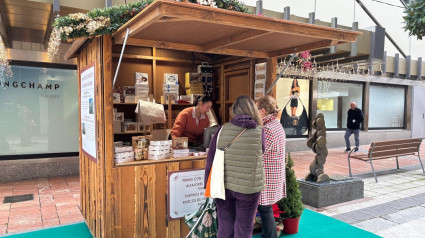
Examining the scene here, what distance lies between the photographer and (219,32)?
3.31 meters

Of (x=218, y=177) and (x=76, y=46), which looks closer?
(x=218, y=177)

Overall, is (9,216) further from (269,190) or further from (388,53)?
(388,53)

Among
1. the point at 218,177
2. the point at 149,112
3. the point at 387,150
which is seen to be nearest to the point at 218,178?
the point at 218,177

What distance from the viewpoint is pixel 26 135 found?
6770 mm

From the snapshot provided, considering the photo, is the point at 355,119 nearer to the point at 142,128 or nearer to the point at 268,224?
the point at 142,128

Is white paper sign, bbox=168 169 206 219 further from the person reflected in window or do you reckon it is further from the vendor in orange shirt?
the person reflected in window

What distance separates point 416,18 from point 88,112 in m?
5.42

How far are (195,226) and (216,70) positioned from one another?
334 centimetres

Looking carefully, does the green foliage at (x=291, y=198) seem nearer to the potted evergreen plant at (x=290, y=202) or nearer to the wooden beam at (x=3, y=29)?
the potted evergreen plant at (x=290, y=202)

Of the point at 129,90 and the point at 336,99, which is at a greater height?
the point at 129,90

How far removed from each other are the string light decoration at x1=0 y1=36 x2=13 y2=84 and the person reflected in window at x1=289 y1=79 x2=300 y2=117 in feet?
27.3

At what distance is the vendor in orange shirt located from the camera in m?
4.64

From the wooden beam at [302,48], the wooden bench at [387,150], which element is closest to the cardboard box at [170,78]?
the wooden beam at [302,48]

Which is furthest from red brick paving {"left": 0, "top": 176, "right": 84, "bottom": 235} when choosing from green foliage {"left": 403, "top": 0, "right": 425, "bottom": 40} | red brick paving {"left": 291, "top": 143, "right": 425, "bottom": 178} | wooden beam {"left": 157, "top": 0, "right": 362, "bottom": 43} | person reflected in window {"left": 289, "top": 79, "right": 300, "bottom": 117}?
person reflected in window {"left": 289, "top": 79, "right": 300, "bottom": 117}
